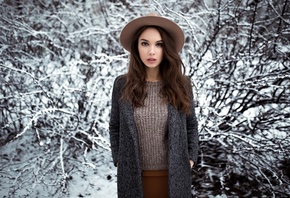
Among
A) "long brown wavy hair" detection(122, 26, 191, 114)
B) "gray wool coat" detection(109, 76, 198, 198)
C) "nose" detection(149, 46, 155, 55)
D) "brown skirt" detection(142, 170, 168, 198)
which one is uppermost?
"nose" detection(149, 46, 155, 55)

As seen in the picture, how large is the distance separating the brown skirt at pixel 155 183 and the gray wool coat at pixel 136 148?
66mm

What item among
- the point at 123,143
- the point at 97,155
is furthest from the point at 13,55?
the point at 123,143

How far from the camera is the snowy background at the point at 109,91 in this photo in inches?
128

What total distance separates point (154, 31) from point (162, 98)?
0.42 m

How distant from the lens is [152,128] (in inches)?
71.2

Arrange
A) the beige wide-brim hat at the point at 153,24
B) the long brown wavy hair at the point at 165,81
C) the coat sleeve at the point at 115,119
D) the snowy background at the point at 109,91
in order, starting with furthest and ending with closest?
1. the snowy background at the point at 109,91
2. the coat sleeve at the point at 115,119
3. the long brown wavy hair at the point at 165,81
4. the beige wide-brim hat at the point at 153,24

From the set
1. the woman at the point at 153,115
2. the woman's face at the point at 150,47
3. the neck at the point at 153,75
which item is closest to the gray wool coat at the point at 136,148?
the woman at the point at 153,115

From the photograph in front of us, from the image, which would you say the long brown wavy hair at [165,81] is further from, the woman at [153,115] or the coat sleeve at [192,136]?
the coat sleeve at [192,136]

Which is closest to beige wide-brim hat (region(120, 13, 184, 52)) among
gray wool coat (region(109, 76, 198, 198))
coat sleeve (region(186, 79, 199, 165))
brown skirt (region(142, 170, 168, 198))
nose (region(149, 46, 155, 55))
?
nose (region(149, 46, 155, 55))

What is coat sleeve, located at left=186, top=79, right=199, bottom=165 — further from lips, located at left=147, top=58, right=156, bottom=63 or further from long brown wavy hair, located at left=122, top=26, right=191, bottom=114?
lips, located at left=147, top=58, right=156, bottom=63

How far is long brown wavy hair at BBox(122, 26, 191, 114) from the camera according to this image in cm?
179

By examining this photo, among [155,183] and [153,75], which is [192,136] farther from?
[153,75]

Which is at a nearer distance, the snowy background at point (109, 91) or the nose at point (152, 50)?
the nose at point (152, 50)

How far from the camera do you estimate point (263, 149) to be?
131 inches
